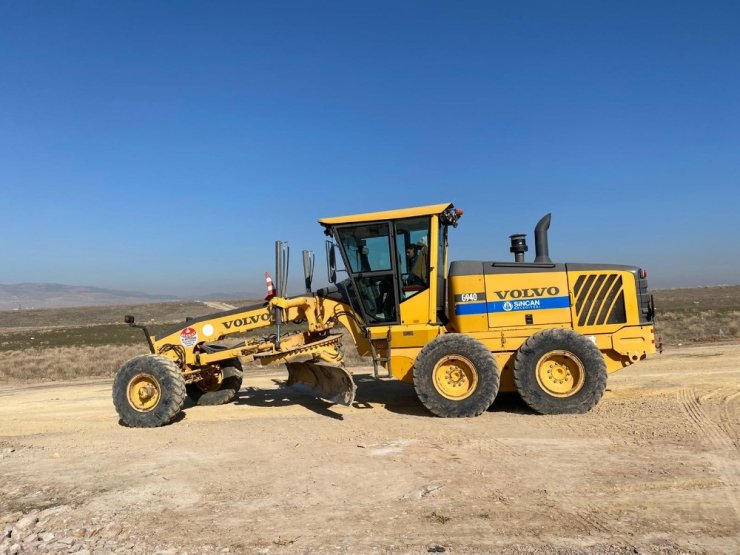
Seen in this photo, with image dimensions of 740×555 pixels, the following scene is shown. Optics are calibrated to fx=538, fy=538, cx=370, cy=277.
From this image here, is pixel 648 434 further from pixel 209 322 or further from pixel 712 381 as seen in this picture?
pixel 209 322

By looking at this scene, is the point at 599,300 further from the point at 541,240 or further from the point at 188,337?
the point at 188,337

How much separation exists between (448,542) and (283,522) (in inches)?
52.8

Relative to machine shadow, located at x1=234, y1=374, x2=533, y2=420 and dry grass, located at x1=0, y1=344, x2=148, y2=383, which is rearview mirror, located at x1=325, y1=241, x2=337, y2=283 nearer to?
machine shadow, located at x1=234, y1=374, x2=533, y2=420

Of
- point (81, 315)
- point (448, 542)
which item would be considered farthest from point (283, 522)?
point (81, 315)

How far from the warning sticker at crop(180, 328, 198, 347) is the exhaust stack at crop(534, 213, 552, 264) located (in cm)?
571

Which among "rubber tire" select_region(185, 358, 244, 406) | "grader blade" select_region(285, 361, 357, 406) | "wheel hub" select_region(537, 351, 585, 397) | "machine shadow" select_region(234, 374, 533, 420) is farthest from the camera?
"rubber tire" select_region(185, 358, 244, 406)

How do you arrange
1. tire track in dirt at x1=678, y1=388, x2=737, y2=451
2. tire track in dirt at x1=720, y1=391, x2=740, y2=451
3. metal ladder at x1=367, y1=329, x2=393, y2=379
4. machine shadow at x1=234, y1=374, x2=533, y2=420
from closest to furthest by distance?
1. tire track in dirt at x1=678, y1=388, x2=737, y2=451
2. tire track in dirt at x1=720, y1=391, x2=740, y2=451
3. metal ladder at x1=367, y1=329, x2=393, y2=379
4. machine shadow at x1=234, y1=374, x2=533, y2=420

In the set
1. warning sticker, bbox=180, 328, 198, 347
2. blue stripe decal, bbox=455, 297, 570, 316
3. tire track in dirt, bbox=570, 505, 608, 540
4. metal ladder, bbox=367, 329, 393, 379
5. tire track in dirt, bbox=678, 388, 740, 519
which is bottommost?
tire track in dirt, bbox=570, 505, 608, 540

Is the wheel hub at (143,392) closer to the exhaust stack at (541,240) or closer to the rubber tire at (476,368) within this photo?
the rubber tire at (476,368)

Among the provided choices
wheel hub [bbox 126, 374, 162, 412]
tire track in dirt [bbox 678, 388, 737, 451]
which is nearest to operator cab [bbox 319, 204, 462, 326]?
wheel hub [bbox 126, 374, 162, 412]

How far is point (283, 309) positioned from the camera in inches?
343

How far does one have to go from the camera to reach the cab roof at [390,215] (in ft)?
26.1

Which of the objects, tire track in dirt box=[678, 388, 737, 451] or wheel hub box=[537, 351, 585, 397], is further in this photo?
wheel hub box=[537, 351, 585, 397]

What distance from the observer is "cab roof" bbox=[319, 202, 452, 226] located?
26.1 ft
